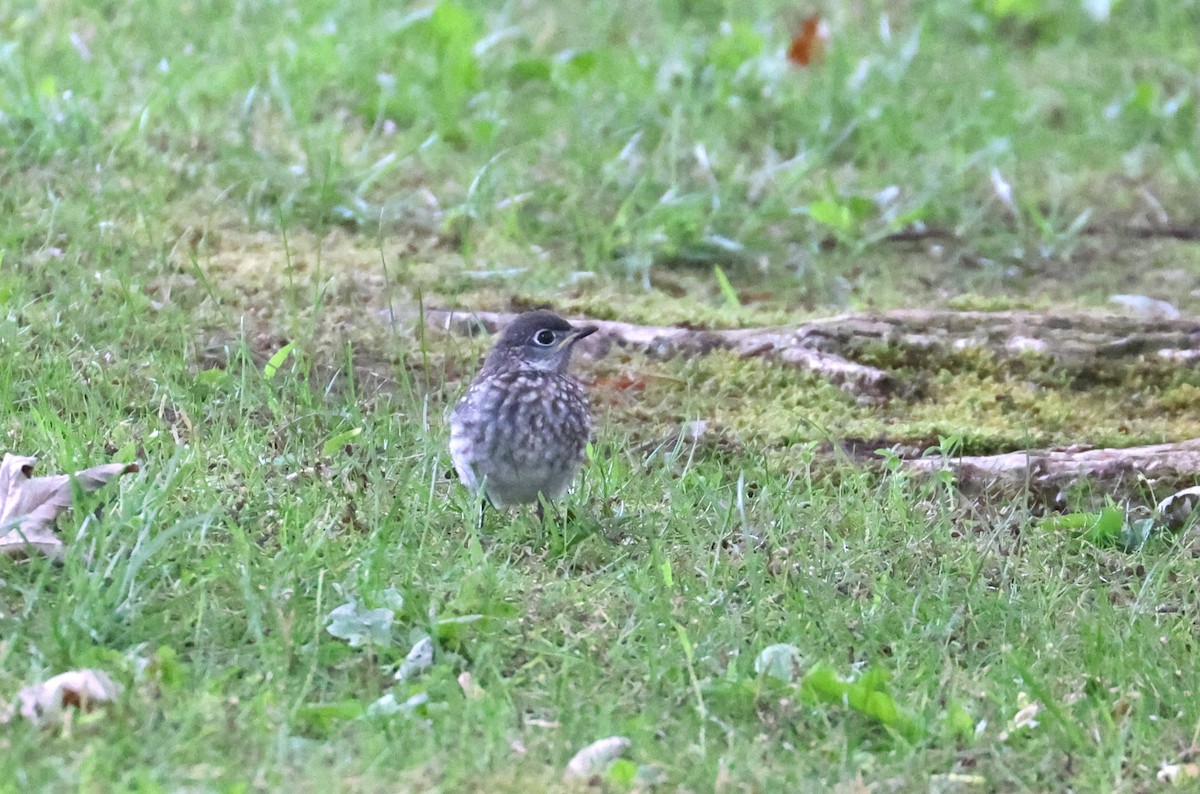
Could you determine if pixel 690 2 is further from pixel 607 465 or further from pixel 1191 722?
pixel 1191 722

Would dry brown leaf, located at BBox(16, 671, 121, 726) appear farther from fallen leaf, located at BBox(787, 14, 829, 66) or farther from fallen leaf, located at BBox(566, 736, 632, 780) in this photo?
fallen leaf, located at BBox(787, 14, 829, 66)

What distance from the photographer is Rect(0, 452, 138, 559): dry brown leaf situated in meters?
3.83

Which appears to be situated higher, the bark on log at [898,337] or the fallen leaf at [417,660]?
the fallen leaf at [417,660]

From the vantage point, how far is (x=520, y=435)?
458 cm

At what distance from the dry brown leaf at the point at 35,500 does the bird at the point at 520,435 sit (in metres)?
1.00

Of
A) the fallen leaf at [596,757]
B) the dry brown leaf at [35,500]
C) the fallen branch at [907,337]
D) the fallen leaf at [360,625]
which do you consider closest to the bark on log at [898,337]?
the fallen branch at [907,337]

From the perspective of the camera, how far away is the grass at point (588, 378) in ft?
11.4

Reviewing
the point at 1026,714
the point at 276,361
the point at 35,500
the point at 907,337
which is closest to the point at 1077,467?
the point at 907,337

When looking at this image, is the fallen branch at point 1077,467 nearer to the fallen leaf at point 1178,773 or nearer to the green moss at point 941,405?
the green moss at point 941,405

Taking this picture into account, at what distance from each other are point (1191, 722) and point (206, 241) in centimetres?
399

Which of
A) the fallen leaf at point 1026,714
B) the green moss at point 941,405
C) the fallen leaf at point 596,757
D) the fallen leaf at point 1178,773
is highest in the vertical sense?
the fallen leaf at point 596,757

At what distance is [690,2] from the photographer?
9.66 metres

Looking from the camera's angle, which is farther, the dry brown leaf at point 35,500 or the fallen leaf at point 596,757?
the dry brown leaf at point 35,500

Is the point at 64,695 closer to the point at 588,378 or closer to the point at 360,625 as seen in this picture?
the point at 360,625
